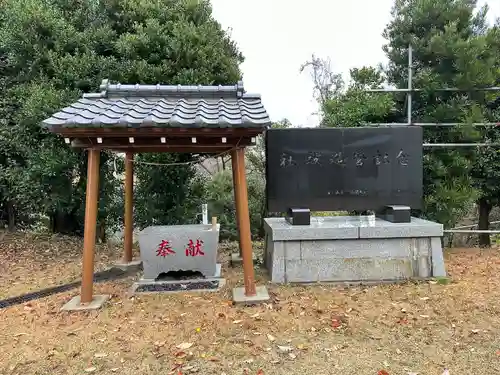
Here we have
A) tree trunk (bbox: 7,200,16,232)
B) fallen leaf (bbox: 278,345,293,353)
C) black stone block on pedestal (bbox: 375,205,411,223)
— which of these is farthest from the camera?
tree trunk (bbox: 7,200,16,232)

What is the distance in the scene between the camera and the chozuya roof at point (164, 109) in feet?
14.8

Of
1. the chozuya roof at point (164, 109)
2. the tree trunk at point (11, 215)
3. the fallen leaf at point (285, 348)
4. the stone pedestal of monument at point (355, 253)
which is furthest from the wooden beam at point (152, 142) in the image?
the tree trunk at point (11, 215)

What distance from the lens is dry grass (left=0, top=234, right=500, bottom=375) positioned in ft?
11.9

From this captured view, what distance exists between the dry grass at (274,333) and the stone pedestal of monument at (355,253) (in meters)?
0.26

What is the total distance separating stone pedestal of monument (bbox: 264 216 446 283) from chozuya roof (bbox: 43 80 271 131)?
1954 mm

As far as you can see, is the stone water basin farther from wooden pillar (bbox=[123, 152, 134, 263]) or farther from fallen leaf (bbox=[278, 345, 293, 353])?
fallen leaf (bbox=[278, 345, 293, 353])

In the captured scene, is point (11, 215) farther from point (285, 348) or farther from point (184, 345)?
point (285, 348)

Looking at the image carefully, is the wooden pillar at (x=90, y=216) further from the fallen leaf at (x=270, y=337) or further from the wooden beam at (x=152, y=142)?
the fallen leaf at (x=270, y=337)

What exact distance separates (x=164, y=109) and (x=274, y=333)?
125 inches

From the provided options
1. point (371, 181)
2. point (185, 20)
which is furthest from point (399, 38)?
point (185, 20)

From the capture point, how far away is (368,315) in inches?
185

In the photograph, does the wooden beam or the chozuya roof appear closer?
the chozuya roof

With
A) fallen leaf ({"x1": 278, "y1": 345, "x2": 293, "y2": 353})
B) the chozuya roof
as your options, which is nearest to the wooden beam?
the chozuya roof

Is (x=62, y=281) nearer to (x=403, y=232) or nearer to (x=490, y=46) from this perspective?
(x=403, y=232)
